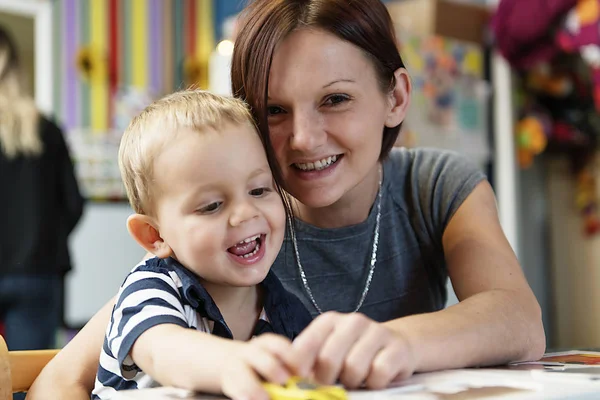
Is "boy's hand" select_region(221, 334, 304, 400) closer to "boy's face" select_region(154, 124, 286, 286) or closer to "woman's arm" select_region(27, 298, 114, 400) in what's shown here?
"boy's face" select_region(154, 124, 286, 286)

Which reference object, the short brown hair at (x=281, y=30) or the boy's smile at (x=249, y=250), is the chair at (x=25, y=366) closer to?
the boy's smile at (x=249, y=250)

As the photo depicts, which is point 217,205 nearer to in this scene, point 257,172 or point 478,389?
point 257,172

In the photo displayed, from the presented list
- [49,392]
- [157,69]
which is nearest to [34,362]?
[49,392]

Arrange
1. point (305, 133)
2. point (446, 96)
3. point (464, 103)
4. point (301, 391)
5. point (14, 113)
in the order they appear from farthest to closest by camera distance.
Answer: point (464, 103)
point (446, 96)
point (14, 113)
point (305, 133)
point (301, 391)

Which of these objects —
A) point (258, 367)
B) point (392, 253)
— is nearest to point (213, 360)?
point (258, 367)

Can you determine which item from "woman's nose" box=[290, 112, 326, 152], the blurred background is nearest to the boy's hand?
"woman's nose" box=[290, 112, 326, 152]

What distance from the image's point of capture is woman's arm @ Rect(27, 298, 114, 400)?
0.95m

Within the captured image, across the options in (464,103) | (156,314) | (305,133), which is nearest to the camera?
(156,314)

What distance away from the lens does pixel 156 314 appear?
0.78 meters

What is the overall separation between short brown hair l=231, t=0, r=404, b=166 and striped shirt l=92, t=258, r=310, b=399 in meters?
0.27

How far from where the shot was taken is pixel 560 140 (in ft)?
11.5

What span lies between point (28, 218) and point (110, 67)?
1.42 m

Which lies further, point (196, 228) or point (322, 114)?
point (322, 114)

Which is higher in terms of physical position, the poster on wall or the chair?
the poster on wall
